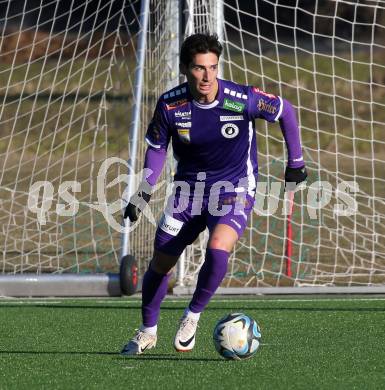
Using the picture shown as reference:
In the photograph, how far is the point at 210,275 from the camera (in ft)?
19.1

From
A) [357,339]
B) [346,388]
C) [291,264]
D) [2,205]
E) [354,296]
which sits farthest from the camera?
[2,205]

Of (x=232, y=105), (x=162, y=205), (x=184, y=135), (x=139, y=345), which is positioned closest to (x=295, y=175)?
(x=232, y=105)

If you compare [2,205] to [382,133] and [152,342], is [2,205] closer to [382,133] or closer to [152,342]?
[152,342]

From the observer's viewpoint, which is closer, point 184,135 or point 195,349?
point 184,135

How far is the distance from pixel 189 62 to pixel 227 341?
4.72 ft

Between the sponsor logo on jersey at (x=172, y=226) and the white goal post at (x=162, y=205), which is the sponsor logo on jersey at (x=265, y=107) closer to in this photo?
the sponsor logo on jersey at (x=172, y=226)

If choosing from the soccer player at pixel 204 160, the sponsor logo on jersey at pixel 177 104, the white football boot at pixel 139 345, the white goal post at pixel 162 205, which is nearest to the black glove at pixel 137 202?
the soccer player at pixel 204 160

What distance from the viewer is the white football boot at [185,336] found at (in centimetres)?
584

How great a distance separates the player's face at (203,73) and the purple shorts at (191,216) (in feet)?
1.85

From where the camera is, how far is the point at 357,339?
659cm

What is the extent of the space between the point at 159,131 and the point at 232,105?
16.3 inches

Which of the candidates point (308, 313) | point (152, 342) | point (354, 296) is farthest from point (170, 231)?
point (354, 296)

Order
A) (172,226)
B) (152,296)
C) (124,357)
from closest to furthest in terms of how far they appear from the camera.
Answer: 1. (124,357)
2. (172,226)
3. (152,296)

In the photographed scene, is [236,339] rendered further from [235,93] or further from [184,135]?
[235,93]
